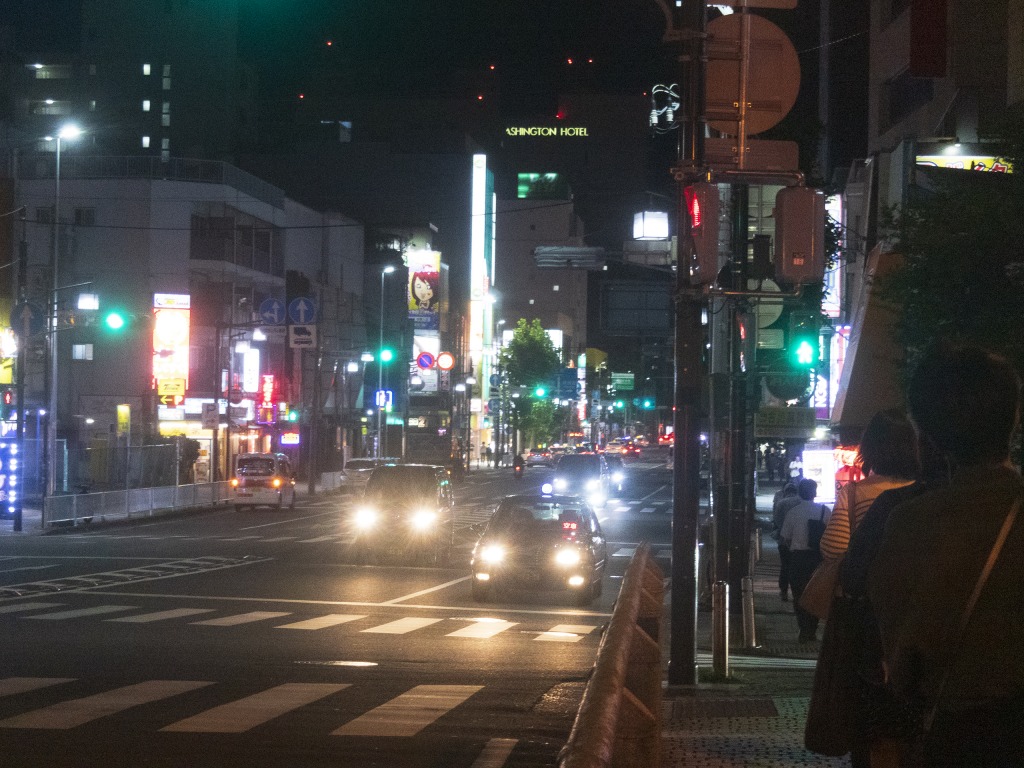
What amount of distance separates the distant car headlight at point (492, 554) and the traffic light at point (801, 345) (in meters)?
5.99

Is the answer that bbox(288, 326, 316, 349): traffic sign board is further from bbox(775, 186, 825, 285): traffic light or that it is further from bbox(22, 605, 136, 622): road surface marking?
bbox(775, 186, 825, 285): traffic light

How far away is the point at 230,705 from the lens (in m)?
11.6

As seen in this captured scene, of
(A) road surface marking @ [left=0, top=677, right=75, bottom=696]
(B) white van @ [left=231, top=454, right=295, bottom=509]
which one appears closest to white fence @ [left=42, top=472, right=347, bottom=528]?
(B) white van @ [left=231, top=454, right=295, bottom=509]

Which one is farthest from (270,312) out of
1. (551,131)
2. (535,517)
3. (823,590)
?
(551,131)

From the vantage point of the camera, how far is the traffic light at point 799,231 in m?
10.1

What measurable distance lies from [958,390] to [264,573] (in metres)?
24.2

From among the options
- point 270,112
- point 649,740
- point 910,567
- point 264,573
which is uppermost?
point 270,112

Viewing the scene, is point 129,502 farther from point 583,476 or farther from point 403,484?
point 583,476

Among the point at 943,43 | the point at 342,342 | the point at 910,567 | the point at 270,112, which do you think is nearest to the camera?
the point at 910,567

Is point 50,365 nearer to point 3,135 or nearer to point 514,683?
point 3,135

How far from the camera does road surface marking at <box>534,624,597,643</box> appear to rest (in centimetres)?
1741

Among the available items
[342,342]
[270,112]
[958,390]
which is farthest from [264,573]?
[270,112]

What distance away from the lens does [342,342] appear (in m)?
88.1

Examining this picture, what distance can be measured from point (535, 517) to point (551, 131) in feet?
541
